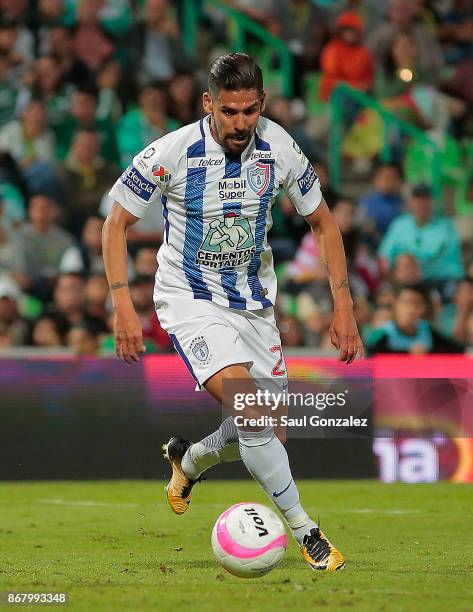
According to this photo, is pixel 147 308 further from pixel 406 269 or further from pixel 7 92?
pixel 7 92

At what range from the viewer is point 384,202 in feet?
47.4

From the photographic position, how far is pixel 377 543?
7781 millimetres

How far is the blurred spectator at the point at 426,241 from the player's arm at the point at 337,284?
21.6 feet

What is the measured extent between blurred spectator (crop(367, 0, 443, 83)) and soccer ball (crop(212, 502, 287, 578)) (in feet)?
34.5

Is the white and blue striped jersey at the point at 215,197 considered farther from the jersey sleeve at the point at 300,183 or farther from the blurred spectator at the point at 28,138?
the blurred spectator at the point at 28,138

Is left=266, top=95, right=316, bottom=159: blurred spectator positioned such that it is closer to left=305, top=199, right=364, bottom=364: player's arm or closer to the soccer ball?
left=305, top=199, right=364, bottom=364: player's arm

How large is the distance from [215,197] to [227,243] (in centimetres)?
24

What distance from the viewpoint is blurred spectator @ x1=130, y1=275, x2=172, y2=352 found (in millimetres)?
12234

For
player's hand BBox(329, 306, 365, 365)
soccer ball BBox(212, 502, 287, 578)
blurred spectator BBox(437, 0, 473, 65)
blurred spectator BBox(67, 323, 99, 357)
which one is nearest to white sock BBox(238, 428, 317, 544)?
soccer ball BBox(212, 502, 287, 578)

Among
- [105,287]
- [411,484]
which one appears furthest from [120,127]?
[411,484]

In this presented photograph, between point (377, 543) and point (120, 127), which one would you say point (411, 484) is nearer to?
point (377, 543)

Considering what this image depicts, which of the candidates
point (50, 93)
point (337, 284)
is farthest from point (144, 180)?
point (50, 93)

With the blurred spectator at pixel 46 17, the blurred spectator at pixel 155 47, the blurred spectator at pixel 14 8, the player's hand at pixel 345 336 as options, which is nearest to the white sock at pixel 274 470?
the player's hand at pixel 345 336

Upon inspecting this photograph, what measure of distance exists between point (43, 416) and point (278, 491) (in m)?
4.98
